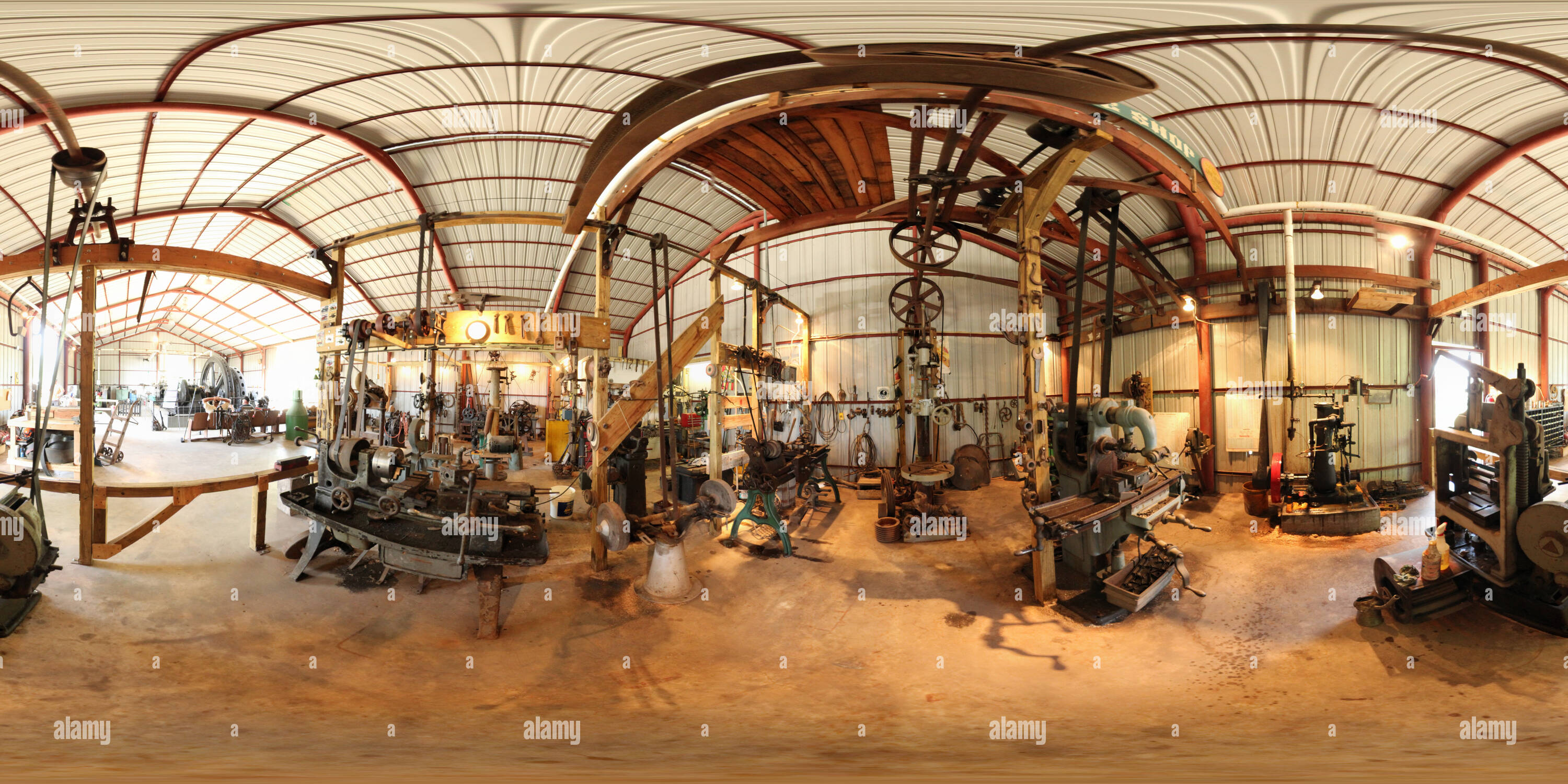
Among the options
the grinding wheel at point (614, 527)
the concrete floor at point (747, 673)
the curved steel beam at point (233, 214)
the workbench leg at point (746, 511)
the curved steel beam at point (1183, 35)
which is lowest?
the concrete floor at point (747, 673)

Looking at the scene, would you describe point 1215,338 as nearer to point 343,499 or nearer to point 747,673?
point 747,673

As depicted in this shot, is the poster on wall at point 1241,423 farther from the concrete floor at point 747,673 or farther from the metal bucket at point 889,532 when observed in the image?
the metal bucket at point 889,532

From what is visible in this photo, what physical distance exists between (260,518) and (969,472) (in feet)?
35.6

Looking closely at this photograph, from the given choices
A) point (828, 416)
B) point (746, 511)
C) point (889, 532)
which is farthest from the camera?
point (828, 416)

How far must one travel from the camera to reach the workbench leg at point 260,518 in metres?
6.06

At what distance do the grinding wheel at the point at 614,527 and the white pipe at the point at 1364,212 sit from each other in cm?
1002

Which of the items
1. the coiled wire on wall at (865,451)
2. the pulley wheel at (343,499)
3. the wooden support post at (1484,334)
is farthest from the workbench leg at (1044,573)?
the wooden support post at (1484,334)

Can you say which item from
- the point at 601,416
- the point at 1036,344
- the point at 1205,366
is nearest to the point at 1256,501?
the point at 1205,366

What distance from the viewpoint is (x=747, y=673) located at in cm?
407

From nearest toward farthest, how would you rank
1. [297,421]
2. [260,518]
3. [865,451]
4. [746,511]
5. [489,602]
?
[489,602]
[260,518]
[746,511]
[865,451]
[297,421]

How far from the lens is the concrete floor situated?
261 centimetres

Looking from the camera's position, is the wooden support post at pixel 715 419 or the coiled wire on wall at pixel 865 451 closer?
the wooden support post at pixel 715 419

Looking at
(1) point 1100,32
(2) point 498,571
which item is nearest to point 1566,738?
(1) point 1100,32

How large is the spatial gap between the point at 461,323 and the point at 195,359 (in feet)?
115
